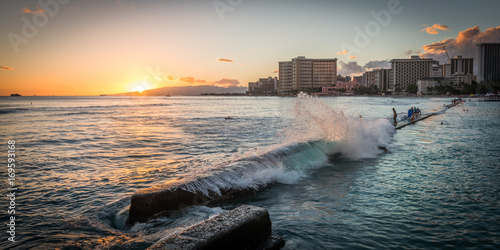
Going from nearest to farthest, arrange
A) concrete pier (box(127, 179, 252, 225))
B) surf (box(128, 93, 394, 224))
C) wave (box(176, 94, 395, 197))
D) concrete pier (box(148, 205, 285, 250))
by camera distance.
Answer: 1. concrete pier (box(148, 205, 285, 250))
2. concrete pier (box(127, 179, 252, 225))
3. surf (box(128, 93, 394, 224))
4. wave (box(176, 94, 395, 197))

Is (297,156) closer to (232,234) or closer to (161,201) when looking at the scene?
→ (161,201)

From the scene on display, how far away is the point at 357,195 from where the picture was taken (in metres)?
8.14

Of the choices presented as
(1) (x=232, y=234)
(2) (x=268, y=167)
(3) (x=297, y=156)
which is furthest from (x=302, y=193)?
(1) (x=232, y=234)

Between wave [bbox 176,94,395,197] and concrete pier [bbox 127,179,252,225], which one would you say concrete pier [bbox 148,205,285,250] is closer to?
concrete pier [bbox 127,179,252,225]

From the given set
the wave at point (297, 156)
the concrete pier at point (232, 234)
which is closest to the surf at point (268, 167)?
the wave at point (297, 156)

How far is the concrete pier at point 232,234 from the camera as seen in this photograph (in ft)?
13.0

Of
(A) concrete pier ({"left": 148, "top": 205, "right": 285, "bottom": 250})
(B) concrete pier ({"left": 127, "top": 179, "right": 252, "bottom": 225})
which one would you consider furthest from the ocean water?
(A) concrete pier ({"left": 148, "top": 205, "right": 285, "bottom": 250})

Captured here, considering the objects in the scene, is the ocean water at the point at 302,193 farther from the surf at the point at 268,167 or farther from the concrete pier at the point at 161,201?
the concrete pier at the point at 161,201

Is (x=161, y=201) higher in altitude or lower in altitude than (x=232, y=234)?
lower

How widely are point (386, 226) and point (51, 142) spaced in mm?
21108

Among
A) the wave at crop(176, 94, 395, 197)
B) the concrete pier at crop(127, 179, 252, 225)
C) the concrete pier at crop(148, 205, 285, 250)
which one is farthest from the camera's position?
the wave at crop(176, 94, 395, 197)

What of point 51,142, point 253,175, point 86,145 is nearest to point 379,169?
point 253,175

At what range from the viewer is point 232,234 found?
14.1 ft

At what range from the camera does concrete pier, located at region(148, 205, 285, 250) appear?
3.97m
